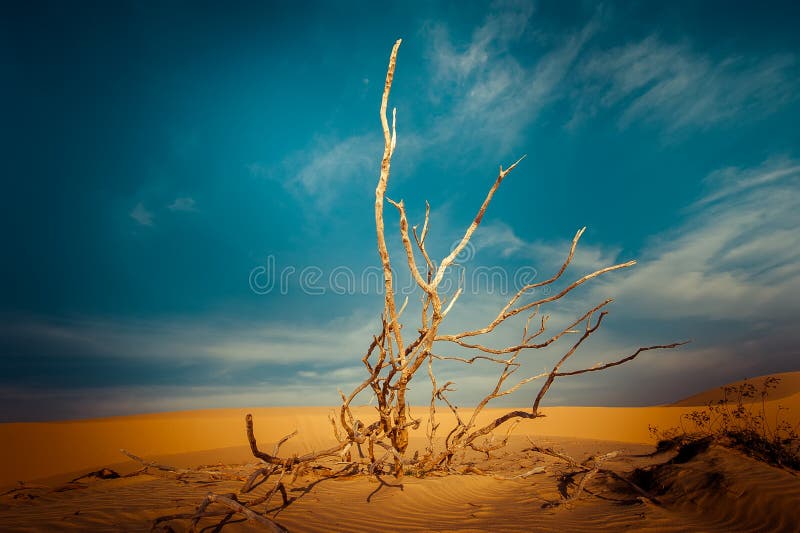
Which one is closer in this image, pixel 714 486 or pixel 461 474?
pixel 714 486

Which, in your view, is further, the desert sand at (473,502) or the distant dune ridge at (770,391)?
the distant dune ridge at (770,391)

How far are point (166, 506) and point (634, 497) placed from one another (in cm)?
536

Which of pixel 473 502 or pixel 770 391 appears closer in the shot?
pixel 473 502

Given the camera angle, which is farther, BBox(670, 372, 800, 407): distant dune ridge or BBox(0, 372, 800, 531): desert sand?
BBox(670, 372, 800, 407): distant dune ridge

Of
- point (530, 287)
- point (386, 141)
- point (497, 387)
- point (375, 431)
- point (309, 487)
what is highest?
point (386, 141)

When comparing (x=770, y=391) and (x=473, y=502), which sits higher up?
(x=473, y=502)

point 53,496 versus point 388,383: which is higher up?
point 388,383

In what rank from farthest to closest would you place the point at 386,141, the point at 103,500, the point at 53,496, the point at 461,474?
the point at 461,474, the point at 53,496, the point at 103,500, the point at 386,141

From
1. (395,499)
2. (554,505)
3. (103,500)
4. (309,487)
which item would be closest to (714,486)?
(554,505)

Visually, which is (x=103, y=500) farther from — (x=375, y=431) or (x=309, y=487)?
(x=375, y=431)

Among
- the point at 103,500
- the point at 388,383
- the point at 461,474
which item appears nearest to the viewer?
the point at 103,500

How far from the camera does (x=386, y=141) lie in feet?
13.9

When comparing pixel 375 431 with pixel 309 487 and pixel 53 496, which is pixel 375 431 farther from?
pixel 53 496

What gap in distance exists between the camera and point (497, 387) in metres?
6.15
